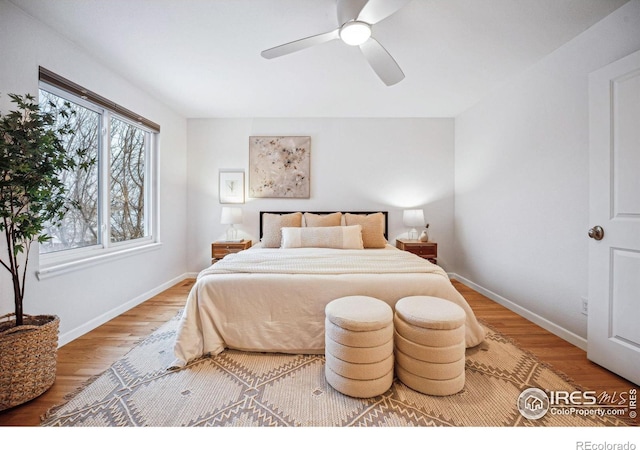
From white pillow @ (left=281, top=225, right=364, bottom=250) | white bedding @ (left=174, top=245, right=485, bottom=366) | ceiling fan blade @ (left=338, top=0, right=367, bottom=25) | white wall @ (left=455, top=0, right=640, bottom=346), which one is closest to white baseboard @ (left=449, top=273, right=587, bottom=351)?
white wall @ (left=455, top=0, right=640, bottom=346)

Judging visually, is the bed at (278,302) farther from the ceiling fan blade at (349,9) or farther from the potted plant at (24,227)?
the ceiling fan blade at (349,9)

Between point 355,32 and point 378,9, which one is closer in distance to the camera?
point 378,9

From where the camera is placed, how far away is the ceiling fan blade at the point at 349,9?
160 centimetres

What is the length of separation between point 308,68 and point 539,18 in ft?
5.92

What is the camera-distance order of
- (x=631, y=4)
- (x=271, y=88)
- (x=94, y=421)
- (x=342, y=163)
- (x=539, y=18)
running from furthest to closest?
(x=342, y=163)
(x=271, y=88)
(x=539, y=18)
(x=631, y=4)
(x=94, y=421)

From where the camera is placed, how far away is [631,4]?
5.75 ft

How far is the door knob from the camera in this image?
69.0 inches

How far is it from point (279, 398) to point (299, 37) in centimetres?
253

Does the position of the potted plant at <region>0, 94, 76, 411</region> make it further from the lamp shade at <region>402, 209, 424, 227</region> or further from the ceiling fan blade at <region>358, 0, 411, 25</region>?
the lamp shade at <region>402, 209, 424, 227</region>

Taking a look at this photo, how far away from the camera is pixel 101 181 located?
102 inches

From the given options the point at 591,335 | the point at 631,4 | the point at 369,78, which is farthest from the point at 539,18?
the point at 591,335

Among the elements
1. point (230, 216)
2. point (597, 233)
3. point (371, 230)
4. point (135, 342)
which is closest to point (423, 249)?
point (371, 230)

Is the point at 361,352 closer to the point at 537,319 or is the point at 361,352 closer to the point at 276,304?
the point at 276,304
